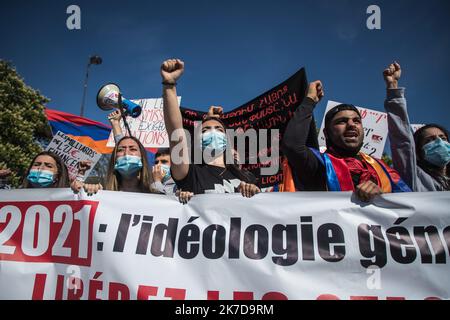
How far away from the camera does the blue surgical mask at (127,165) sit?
2936mm

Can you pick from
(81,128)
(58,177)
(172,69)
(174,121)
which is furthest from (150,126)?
(174,121)

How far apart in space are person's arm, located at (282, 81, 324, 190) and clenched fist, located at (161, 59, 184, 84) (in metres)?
0.91

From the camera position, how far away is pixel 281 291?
214cm

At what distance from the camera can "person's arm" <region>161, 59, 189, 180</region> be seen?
2498 millimetres

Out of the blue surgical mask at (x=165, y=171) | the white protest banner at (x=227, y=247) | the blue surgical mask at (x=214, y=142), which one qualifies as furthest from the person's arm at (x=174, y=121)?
the blue surgical mask at (x=165, y=171)

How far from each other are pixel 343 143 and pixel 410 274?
1.01 meters

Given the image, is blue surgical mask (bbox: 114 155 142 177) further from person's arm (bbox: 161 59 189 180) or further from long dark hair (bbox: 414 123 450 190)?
long dark hair (bbox: 414 123 450 190)

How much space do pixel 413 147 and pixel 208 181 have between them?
1.59 meters

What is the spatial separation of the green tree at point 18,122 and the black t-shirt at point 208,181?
40.5ft

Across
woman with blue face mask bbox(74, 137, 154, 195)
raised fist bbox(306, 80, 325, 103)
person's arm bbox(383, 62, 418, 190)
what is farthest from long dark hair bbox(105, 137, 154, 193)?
person's arm bbox(383, 62, 418, 190)

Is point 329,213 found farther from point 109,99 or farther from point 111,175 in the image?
point 109,99

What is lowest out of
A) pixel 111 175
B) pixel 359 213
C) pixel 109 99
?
pixel 359 213
